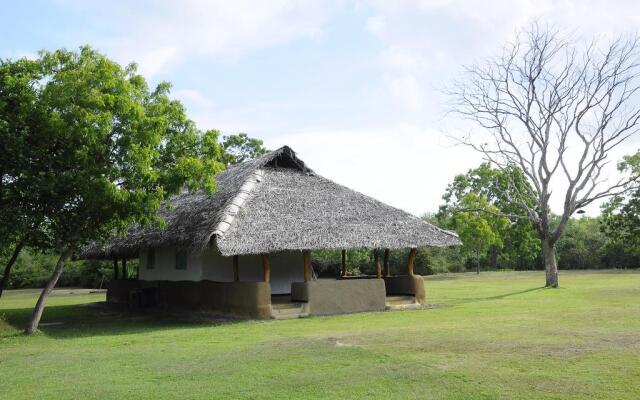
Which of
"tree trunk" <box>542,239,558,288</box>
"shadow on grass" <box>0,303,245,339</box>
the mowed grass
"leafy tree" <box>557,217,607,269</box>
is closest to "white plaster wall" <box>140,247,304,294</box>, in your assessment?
"shadow on grass" <box>0,303,245,339</box>

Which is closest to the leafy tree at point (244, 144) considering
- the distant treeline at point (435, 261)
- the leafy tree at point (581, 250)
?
the distant treeline at point (435, 261)

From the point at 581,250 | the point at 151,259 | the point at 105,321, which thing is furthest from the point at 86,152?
the point at 581,250

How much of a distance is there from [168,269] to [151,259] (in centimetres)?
169

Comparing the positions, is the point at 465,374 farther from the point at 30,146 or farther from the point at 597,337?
the point at 30,146

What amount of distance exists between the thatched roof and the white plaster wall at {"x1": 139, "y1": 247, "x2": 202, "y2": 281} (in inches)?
40.7

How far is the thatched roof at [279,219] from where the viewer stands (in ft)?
47.5

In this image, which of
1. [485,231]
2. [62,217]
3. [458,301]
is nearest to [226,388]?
[62,217]

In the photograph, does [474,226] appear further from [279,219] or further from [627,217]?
[279,219]

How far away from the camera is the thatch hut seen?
14.7 metres

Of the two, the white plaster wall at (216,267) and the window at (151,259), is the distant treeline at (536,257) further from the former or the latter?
the white plaster wall at (216,267)

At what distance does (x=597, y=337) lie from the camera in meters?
9.90

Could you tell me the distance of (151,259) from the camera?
2059cm

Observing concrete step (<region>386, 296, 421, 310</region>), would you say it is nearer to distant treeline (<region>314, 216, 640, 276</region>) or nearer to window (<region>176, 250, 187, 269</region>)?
window (<region>176, 250, 187, 269</region>)

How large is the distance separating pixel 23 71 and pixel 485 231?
32.0 m
